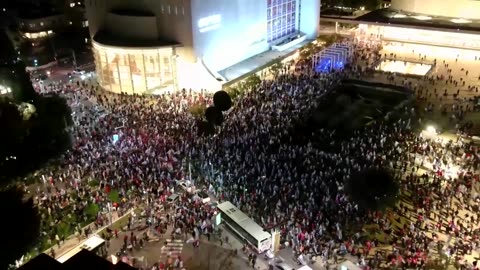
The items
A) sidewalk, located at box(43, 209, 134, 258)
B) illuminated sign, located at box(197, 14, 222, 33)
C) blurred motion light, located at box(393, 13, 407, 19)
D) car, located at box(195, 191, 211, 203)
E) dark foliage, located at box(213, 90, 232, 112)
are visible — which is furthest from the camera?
blurred motion light, located at box(393, 13, 407, 19)

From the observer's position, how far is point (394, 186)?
21.3 meters

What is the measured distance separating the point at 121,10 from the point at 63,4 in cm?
2847

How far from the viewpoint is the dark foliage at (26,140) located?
15.9m

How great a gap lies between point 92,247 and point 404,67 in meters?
33.5

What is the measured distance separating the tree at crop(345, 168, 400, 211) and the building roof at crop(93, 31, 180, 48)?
21.7 m

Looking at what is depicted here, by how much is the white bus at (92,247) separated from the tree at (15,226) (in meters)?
5.06

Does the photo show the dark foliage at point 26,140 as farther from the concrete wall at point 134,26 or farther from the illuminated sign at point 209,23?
the illuminated sign at point 209,23

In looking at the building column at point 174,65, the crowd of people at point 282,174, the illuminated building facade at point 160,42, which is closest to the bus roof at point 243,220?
the crowd of people at point 282,174

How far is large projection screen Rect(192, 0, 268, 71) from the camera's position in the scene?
38.4 metres

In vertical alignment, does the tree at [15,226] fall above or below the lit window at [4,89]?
above

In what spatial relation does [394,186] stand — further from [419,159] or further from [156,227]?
[156,227]

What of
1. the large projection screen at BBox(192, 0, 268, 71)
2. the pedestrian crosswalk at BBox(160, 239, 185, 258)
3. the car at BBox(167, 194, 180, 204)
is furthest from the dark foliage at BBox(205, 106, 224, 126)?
the pedestrian crosswalk at BBox(160, 239, 185, 258)

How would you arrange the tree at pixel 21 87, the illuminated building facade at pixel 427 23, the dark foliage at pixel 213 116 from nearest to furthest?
the tree at pixel 21 87 < the dark foliage at pixel 213 116 < the illuminated building facade at pixel 427 23

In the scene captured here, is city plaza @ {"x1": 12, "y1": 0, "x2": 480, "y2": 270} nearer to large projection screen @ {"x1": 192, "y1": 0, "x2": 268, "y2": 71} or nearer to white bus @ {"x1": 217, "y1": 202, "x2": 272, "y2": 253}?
white bus @ {"x1": 217, "y1": 202, "x2": 272, "y2": 253}
